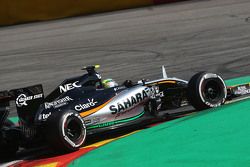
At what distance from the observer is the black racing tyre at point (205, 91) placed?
845cm

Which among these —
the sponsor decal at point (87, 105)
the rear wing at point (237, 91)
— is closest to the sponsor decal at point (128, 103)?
the sponsor decal at point (87, 105)

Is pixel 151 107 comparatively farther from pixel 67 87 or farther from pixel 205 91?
pixel 67 87

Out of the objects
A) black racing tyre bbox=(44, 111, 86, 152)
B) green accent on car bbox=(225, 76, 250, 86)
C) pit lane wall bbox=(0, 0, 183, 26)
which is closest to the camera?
black racing tyre bbox=(44, 111, 86, 152)

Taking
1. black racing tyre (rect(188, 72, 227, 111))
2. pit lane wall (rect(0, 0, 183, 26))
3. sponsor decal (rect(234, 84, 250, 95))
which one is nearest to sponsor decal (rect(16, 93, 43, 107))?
black racing tyre (rect(188, 72, 227, 111))

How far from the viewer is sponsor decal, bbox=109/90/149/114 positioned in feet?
26.7

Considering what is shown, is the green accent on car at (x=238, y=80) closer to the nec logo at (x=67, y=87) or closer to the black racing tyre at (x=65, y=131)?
the nec logo at (x=67, y=87)

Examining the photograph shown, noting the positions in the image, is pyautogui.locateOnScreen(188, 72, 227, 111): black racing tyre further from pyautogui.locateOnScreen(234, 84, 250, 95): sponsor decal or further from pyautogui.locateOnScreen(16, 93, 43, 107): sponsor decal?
pyautogui.locateOnScreen(16, 93, 43, 107): sponsor decal

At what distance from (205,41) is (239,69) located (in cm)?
319

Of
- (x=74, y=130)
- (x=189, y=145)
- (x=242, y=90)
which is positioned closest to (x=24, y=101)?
(x=74, y=130)

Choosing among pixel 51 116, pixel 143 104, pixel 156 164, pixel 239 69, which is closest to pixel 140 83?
pixel 143 104

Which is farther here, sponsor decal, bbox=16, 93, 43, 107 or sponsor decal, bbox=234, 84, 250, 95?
sponsor decal, bbox=234, 84, 250, 95

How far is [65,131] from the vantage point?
7.34m

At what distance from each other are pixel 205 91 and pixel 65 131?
2.28 m

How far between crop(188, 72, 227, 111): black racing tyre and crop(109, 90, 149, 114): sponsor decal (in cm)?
66
